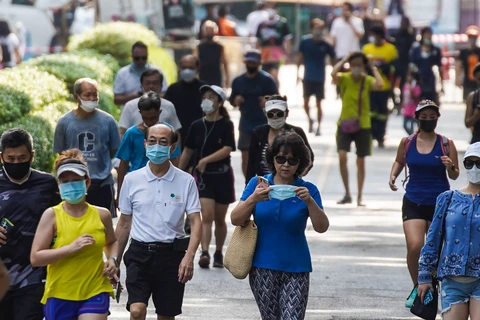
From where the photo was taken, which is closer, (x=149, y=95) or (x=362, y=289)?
(x=149, y=95)

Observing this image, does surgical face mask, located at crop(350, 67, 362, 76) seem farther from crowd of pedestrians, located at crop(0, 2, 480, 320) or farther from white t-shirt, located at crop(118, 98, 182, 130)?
crowd of pedestrians, located at crop(0, 2, 480, 320)

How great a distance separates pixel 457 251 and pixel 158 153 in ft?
6.17

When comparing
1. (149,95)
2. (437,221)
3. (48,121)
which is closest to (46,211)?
(437,221)

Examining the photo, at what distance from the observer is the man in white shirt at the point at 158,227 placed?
757 centimetres

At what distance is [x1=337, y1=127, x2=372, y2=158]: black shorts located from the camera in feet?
49.2

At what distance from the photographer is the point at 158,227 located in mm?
7570

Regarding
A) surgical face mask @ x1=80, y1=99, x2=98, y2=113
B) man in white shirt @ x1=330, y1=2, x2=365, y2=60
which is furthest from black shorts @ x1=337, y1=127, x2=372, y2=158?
man in white shirt @ x1=330, y1=2, x2=365, y2=60

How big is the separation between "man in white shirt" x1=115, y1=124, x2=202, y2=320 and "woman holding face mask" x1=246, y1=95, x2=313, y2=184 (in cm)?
220

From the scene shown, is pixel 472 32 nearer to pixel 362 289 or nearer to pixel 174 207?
pixel 362 289

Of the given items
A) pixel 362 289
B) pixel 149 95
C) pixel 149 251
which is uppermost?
pixel 149 95

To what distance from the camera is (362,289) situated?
10539mm

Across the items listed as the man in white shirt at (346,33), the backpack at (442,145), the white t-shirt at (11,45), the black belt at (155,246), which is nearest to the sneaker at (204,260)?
the backpack at (442,145)

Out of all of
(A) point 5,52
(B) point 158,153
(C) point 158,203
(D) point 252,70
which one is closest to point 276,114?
(B) point 158,153

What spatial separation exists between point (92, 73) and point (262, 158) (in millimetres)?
7291
